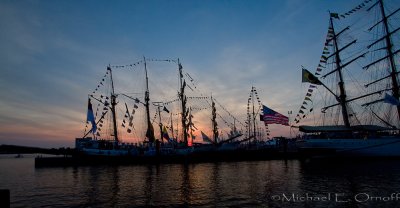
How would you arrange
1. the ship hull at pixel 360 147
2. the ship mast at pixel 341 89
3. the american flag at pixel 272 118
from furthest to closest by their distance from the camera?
the ship mast at pixel 341 89 < the ship hull at pixel 360 147 < the american flag at pixel 272 118

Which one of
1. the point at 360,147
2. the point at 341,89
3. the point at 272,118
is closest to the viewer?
the point at 272,118

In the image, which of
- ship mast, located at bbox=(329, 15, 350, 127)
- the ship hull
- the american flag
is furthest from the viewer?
ship mast, located at bbox=(329, 15, 350, 127)

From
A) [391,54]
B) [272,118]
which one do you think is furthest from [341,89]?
[272,118]

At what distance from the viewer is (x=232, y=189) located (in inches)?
917

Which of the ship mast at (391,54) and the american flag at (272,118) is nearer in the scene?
the american flag at (272,118)

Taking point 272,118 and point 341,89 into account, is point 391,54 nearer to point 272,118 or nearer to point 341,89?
point 341,89

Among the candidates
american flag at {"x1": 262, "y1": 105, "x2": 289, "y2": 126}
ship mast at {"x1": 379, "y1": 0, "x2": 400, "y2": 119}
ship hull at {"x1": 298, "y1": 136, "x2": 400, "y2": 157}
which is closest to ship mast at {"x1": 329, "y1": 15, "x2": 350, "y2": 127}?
ship hull at {"x1": 298, "y1": 136, "x2": 400, "y2": 157}

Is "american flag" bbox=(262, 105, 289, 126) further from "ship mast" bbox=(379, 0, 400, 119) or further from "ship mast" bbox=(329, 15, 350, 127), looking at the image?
"ship mast" bbox=(379, 0, 400, 119)

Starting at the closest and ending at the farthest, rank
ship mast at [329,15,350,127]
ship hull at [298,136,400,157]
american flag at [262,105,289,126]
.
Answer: american flag at [262,105,289,126] → ship hull at [298,136,400,157] → ship mast at [329,15,350,127]

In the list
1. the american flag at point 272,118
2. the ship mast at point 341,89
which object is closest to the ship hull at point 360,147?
the ship mast at point 341,89

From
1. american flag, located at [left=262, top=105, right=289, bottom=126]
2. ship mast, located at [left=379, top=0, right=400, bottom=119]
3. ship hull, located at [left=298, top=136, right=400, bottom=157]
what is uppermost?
ship mast, located at [left=379, top=0, right=400, bottom=119]

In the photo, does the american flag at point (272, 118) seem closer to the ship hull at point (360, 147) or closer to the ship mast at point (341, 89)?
the ship hull at point (360, 147)

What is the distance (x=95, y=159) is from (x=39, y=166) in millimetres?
11148

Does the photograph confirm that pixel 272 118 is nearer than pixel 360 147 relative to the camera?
Yes
